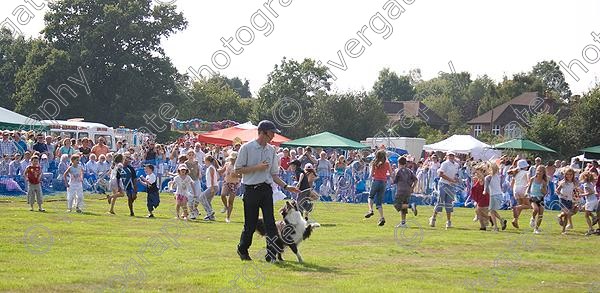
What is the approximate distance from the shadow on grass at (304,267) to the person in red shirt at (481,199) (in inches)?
378

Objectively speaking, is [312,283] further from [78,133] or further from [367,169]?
[78,133]

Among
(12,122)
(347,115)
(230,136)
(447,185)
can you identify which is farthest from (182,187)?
(347,115)

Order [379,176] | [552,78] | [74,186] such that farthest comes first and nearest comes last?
[552,78] < [74,186] < [379,176]

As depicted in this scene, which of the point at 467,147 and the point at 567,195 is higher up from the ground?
the point at 467,147

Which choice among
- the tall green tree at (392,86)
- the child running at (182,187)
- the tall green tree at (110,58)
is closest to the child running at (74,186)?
the child running at (182,187)

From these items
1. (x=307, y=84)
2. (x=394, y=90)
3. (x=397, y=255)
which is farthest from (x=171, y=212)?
(x=394, y=90)

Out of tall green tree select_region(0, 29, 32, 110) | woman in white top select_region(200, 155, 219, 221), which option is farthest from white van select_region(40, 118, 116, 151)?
tall green tree select_region(0, 29, 32, 110)

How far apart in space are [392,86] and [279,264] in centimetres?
14238

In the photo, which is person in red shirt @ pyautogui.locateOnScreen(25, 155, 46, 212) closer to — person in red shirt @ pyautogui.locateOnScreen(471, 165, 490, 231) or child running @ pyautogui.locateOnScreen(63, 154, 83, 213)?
child running @ pyautogui.locateOnScreen(63, 154, 83, 213)

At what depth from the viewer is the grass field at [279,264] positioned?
991 cm

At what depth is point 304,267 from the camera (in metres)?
11.5

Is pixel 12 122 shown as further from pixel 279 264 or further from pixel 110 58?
pixel 110 58

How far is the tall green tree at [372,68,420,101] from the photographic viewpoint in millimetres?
152125

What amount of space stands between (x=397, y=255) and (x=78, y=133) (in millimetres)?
30546
